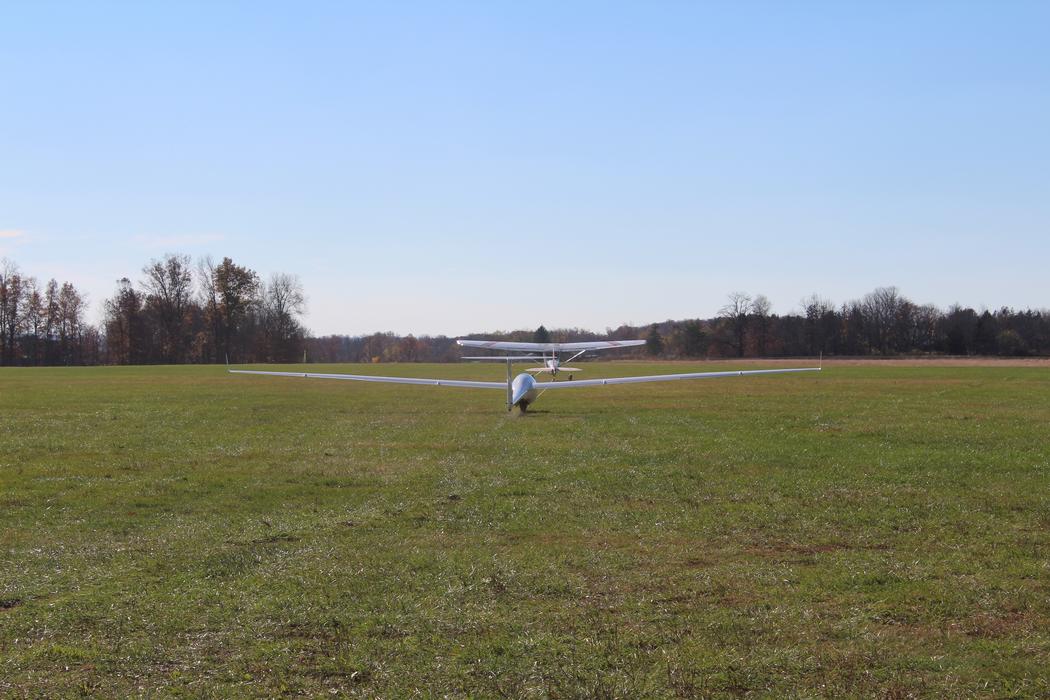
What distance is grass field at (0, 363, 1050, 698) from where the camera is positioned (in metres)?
5.93

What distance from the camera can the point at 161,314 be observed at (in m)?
109

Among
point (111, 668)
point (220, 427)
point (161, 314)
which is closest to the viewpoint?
point (111, 668)

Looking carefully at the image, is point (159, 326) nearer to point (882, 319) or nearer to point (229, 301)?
point (229, 301)

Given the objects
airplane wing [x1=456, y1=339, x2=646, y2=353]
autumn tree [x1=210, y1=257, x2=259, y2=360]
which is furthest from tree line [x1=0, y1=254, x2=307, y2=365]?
airplane wing [x1=456, y1=339, x2=646, y2=353]

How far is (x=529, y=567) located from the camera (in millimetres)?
8711

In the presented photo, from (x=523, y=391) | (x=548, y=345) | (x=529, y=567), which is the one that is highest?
(x=548, y=345)

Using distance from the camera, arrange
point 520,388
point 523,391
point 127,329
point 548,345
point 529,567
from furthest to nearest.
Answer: point 127,329, point 548,345, point 520,388, point 523,391, point 529,567

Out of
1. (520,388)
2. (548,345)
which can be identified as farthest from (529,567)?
(548,345)

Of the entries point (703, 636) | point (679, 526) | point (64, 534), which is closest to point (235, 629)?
point (703, 636)

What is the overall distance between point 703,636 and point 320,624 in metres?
2.97

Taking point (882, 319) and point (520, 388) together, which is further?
point (882, 319)

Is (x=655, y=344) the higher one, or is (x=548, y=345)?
(x=655, y=344)

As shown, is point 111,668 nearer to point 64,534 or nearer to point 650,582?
point 650,582

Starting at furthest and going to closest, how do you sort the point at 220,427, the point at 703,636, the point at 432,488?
the point at 220,427
the point at 432,488
the point at 703,636
